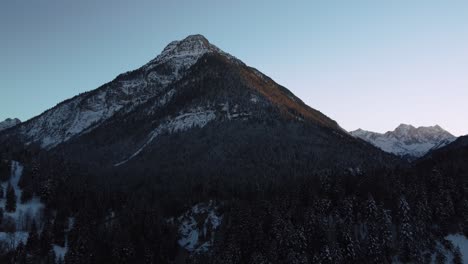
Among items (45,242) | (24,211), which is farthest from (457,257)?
(24,211)

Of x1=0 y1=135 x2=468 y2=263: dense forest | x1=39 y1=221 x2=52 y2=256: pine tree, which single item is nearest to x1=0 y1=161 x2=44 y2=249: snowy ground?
x1=0 y1=135 x2=468 y2=263: dense forest

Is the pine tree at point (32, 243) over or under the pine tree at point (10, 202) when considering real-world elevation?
under

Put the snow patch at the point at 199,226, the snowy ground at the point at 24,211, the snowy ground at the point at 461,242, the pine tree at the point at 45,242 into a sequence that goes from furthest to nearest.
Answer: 1. the snowy ground at the point at 24,211
2. the snow patch at the point at 199,226
3. the pine tree at the point at 45,242
4. the snowy ground at the point at 461,242

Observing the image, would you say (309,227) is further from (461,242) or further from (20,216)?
(20,216)

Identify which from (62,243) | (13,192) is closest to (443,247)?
(62,243)

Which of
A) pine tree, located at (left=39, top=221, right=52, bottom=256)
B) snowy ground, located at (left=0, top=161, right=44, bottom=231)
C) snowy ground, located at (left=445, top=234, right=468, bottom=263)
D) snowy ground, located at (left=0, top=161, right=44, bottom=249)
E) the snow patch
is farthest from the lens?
snowy ground, located at (left=0, top=161, right=44, bottom=231)

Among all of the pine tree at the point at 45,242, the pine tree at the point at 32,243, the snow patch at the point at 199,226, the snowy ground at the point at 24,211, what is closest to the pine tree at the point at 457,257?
the snow patch at the point at 199,226

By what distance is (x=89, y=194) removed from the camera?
7717 inches

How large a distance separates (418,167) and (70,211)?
494 ft

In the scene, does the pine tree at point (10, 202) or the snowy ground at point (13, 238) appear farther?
the pine tree at point (10, 202)

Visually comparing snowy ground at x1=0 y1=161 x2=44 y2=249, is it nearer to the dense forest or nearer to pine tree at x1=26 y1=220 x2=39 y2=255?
pine tree at x1=26 y1=220 x2=39 y2=255

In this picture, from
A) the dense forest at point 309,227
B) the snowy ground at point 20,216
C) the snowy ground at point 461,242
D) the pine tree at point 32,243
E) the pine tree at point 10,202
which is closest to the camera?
the dense forest at point 309,227

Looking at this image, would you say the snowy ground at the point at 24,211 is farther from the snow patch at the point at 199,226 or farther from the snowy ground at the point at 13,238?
the snow patch at the point at 199,226

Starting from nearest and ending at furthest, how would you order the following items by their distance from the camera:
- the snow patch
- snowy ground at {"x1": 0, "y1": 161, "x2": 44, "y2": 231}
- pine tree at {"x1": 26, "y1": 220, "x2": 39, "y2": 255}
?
pine tree at {"x1": 26, "y1": 220, "x2": 39, "y2": 255} → the snow patch → snowy ground at {"x1": 0, "y1": 161, "x2": 44, "y2": 231}
